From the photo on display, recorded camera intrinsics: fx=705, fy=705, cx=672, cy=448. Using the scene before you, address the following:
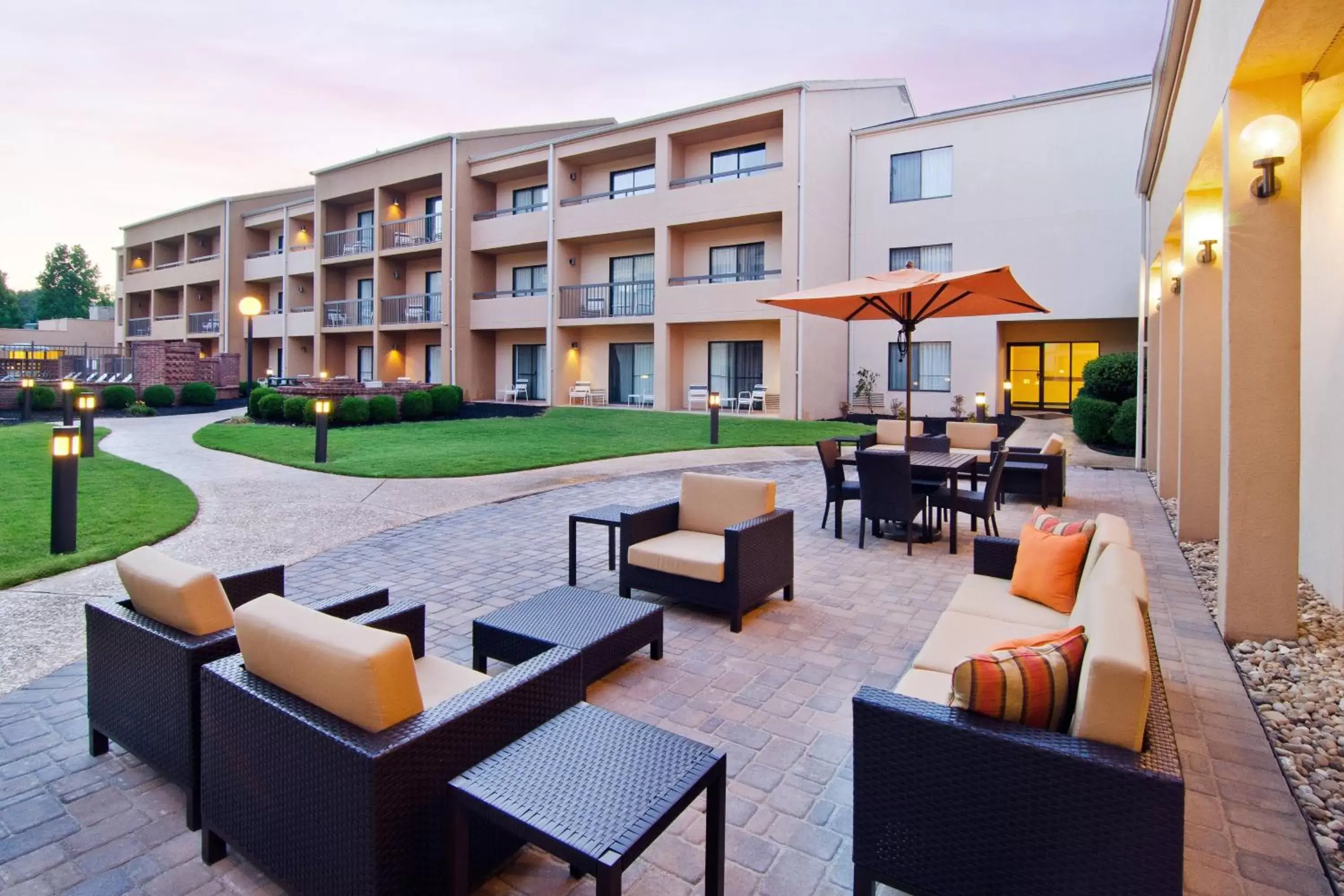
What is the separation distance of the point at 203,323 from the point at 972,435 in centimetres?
4134

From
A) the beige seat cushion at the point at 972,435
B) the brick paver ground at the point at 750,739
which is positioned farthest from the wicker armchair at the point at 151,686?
the beige seat cushion at the point at 972,435

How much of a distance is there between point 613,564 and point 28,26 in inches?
820

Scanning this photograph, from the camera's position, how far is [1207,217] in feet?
22.8

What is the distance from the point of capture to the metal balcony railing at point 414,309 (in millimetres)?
27422

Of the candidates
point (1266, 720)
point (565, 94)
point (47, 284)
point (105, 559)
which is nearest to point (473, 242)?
point (565, 94)

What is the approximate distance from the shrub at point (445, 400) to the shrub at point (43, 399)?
1127 centimetres

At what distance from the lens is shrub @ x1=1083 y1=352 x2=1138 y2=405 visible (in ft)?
49.1

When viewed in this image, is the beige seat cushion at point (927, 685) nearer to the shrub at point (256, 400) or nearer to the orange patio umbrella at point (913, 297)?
the orange patio umbrella at point (913, 297)

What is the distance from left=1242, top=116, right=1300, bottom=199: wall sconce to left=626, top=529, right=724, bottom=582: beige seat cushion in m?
4.16

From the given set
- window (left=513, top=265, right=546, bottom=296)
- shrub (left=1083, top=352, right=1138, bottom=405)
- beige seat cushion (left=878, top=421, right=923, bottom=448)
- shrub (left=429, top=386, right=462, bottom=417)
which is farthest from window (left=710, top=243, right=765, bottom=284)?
beige seat cushion (left=878, top=421, right=923, bottom=448)

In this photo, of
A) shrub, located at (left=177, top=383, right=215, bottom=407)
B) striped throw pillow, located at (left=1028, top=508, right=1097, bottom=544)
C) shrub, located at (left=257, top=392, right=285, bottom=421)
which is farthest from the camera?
shrub, located at (left=177, top=383, right=215, bottom=407)

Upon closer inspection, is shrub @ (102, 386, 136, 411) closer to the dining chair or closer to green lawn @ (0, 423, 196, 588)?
green lawn @ (0, 423, 196, 588)

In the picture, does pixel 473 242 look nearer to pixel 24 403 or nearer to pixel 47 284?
pixel 24 403

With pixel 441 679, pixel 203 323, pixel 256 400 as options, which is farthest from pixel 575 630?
pixel 203 323
